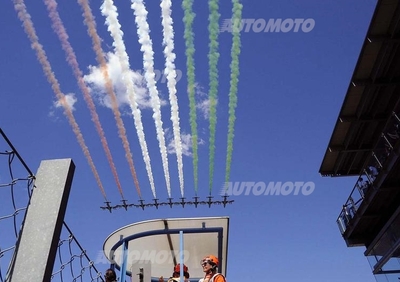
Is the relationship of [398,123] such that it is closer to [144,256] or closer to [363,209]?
[363,209]

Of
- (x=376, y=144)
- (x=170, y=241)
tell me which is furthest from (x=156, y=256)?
(x=376, y=144)

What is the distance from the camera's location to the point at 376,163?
14477 millimetres

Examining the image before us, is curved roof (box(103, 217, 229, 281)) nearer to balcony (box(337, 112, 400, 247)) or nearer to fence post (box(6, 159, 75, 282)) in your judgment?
fence post (box(6, 159, 75, 282))

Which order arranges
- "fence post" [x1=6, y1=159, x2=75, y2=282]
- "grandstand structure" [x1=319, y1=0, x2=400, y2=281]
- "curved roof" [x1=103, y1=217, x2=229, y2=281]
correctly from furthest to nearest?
"grandstand structure" [x1=319, y1=0, x2=400, y2=281] < "curved roof" [x1=103, y1=217, x2=229, y2=281] < "fence post" [x1=6, y1=159, x2=75, y2=282]

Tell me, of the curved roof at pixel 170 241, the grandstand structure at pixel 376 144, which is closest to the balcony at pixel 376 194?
the grandstand structure at pixel 376 144

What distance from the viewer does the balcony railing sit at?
13211 mm

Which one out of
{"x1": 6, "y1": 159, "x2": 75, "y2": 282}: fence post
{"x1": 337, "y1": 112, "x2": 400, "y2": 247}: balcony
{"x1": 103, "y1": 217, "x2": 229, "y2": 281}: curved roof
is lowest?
{"x1": 6, "y1": 159, "x2": 75, "y2": 282}: fence post

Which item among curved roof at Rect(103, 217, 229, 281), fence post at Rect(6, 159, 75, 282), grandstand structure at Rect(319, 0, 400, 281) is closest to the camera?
fence post at Rect(6, 159, 75, 282)

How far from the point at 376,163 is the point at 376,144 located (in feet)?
2.91

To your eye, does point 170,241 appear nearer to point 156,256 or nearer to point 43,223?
point 156,256

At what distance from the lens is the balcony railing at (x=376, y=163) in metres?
13.2

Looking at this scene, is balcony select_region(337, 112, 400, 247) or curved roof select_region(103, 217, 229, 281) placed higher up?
balcony select_region(337, 112, 400, 247)

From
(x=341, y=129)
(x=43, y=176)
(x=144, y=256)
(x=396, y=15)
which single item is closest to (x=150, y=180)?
(x=341, y=129)

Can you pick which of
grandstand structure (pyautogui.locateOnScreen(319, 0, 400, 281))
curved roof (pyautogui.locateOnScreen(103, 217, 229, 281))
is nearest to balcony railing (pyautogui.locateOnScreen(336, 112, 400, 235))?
grandstand structure (pyautogui.locateOnScreen(319, 0, 400, 281))
